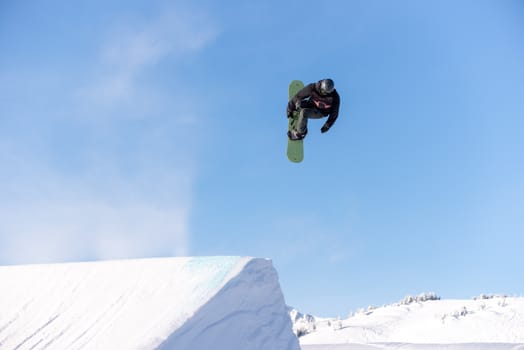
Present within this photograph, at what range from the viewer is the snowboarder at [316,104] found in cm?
1070

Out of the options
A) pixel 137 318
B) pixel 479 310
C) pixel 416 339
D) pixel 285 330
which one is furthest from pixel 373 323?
pixel 137 318

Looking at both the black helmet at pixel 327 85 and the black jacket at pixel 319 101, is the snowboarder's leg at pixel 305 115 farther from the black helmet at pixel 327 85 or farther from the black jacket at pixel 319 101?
the black helmet at pixel 327 85

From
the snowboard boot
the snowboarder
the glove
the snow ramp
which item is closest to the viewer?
the snowboarder

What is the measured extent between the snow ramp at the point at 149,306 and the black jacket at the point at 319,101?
15.6 feet

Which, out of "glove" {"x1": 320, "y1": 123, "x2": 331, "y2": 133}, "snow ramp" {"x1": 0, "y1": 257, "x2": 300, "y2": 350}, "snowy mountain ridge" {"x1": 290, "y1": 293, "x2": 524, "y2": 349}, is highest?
"glove" {"x1": 320, "y1": 123, "x2": 331, "y2": 133}

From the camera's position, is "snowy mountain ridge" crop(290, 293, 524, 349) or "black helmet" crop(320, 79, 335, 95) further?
"snowy mountain ridge" crop(290, 293, 524, 349)

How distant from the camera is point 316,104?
1098cm

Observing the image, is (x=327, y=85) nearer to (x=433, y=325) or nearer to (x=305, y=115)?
(x=305, y=115)

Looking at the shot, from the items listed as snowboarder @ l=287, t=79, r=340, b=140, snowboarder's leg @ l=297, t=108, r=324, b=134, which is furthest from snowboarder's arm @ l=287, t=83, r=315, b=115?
snowboarder's leg @ l=297, t=108, r=324, b=134

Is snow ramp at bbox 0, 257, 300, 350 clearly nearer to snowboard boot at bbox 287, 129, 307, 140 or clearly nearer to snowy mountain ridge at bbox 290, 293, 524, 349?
snowboard boot at bbox 287, 129, 307, 140

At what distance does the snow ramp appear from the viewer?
35.6 feet

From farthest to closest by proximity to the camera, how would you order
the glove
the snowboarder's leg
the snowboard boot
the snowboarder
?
the snowboard boot < the glove < the snowboarder's leg < the snowboarder

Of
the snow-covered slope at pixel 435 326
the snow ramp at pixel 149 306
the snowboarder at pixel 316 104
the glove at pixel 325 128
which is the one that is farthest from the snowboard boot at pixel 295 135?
the snow-covered slope at pixel 435 326

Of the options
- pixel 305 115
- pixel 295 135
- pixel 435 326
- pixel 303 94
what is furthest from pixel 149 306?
pixel 435 326
